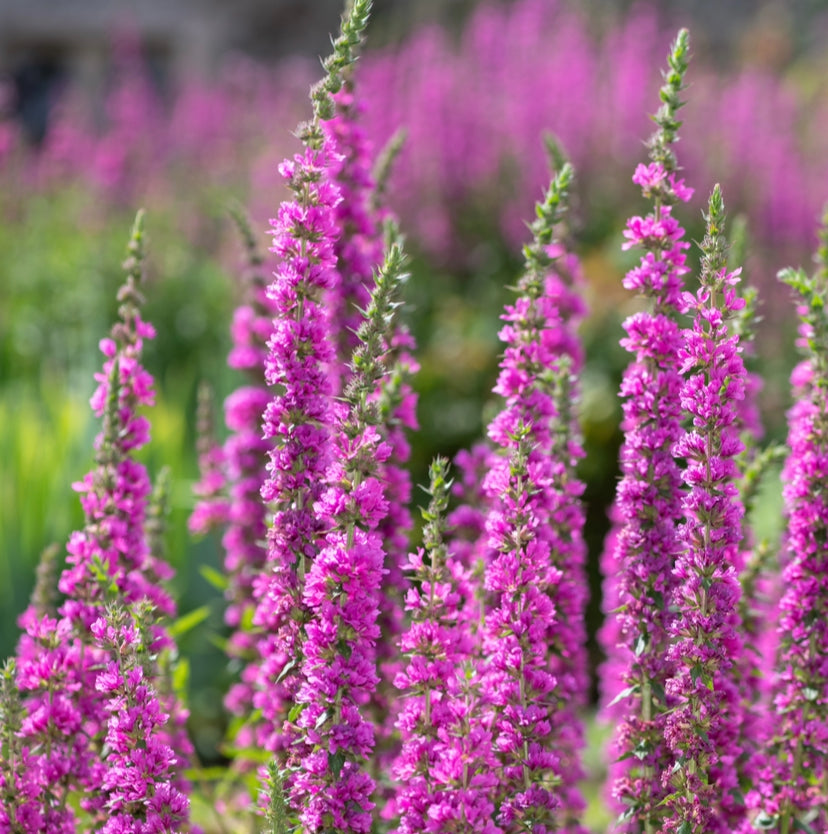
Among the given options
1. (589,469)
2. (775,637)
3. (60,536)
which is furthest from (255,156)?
(775,637)

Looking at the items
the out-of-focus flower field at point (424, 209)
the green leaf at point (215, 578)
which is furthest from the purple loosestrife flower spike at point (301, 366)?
the out-of-focus flower field at point (424, 209)

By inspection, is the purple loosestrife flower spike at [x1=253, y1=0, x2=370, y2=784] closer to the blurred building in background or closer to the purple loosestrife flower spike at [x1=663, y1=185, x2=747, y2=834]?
the purple loosestrife flower spike at [x1=663, y1=185, x2=747, y2=834]

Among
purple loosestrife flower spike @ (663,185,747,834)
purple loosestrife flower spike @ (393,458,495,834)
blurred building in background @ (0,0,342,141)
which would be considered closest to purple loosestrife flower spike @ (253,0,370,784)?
purple loosestrife flower spike @ (393,458,495,834)

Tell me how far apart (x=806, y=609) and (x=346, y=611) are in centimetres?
85

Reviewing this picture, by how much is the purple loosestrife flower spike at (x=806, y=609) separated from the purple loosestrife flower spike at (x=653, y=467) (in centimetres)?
26

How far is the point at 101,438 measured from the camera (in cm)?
230

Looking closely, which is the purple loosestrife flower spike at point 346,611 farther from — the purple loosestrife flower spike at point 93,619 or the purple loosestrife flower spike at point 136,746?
the purple loosestrife flower spike at point 93,619

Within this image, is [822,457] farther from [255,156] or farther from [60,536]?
[255,156]

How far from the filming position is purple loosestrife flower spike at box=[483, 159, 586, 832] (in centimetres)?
190

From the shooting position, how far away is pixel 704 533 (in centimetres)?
184

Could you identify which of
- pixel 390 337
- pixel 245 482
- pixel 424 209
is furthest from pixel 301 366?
pixel 424 209

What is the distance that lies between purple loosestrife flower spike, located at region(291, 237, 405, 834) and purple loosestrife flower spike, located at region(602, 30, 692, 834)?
0.42 m

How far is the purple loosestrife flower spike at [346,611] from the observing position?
179 centimetres

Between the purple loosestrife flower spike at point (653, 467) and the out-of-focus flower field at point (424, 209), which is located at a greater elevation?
the out-of-focus flower field at point (424, 209)
